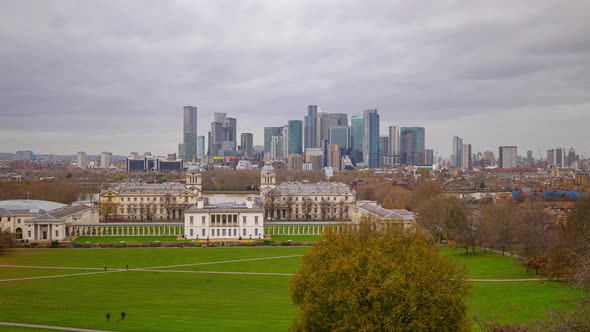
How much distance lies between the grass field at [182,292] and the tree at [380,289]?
4.45m

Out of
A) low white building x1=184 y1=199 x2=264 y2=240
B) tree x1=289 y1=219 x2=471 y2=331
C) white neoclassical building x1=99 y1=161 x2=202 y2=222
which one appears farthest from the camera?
white neoclassical building x1=99 y1=161 x2=202 y2=222

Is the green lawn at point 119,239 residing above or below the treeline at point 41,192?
below

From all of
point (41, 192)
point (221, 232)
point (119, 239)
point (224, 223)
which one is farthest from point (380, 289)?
point (41, 192)

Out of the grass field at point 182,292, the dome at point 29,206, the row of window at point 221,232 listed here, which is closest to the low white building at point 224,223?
the row of window at point 221,232

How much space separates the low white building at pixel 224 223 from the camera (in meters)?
74.9

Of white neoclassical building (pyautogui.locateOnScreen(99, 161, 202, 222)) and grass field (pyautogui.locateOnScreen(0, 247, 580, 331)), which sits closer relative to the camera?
grass field (pyautogui.locateOnScreen(0, 247, 580, 331))

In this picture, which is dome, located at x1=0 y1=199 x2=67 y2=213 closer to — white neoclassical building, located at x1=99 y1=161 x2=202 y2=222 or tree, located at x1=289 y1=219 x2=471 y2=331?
white neoclassical building, located at x1=99 y1=161 x2=202 y2=222

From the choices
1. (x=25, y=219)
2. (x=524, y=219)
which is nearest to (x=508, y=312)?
(x=524, y=219)

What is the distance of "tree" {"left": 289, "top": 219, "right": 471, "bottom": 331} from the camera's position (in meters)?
24.2

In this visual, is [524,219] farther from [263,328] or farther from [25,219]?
[25,219]

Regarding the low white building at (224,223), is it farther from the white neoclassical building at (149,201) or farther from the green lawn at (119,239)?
the white neoclassical building at (149,201)

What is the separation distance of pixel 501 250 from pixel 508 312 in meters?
28.7

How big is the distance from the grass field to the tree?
4.45 m

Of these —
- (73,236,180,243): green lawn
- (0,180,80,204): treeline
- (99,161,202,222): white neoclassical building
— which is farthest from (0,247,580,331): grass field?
(0,180,80,204): treeline
